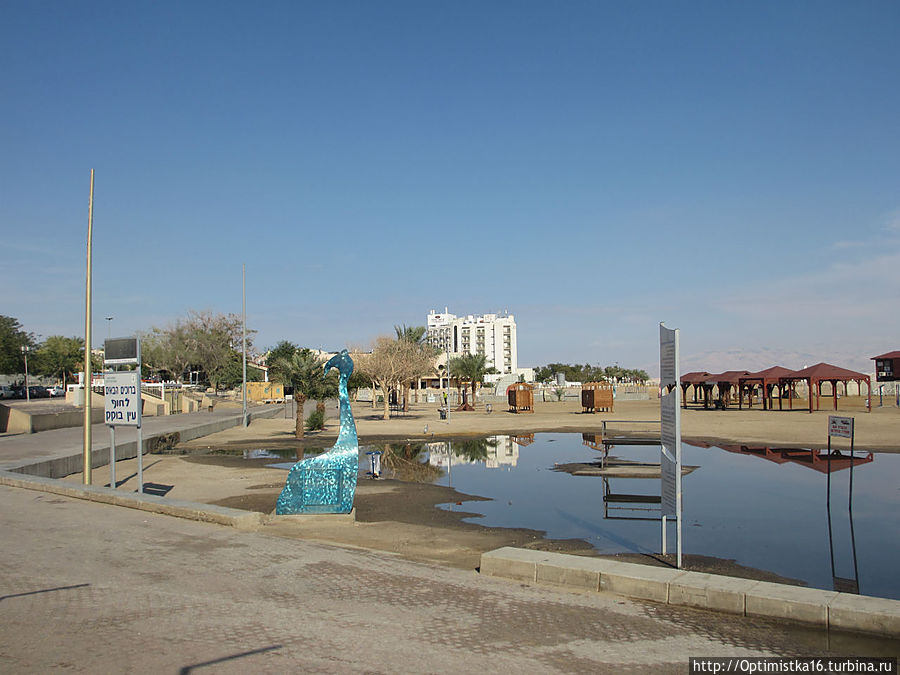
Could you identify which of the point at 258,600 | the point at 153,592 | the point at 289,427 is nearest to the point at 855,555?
the point at 258,600

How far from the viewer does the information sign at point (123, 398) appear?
15484 millimetres

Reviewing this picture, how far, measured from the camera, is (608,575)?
24.5ft

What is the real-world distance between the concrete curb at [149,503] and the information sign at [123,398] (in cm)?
168

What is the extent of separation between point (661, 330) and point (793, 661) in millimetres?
4280

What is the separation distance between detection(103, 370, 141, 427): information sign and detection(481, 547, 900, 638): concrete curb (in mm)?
10076

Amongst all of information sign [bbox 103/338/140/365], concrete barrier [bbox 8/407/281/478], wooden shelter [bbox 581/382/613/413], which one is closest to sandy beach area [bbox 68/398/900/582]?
concrete barrier [bbox 8/407/281/478]

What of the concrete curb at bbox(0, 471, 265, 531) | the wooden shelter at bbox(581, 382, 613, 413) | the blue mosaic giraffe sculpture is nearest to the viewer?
the concrete curb at bbox(0, 471, 265, 531)

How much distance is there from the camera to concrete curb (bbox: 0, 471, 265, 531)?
440 inches

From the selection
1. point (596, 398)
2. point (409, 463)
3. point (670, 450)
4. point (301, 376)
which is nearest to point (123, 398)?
point (409, 463)

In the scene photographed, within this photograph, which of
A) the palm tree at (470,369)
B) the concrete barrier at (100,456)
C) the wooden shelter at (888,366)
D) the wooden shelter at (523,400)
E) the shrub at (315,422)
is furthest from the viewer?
the palm tree at (470,369)

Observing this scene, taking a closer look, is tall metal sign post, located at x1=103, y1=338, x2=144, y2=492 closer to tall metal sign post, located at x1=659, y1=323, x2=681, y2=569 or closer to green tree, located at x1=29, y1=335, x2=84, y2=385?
tall metal sign post, located at x1=659, y1=323, x2=681, y2=569

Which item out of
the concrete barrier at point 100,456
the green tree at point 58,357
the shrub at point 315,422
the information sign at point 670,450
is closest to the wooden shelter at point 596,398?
the shrub at point 315,422

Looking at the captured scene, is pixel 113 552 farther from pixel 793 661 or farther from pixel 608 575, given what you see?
pixel 793 661

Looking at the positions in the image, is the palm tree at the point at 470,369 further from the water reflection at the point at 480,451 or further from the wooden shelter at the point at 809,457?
the wooden shelter at the point at 809,457
